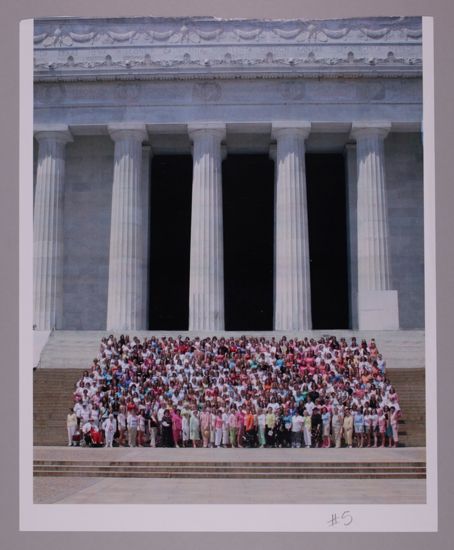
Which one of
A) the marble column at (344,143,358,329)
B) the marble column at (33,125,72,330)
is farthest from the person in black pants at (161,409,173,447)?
the marble column at (344,143,358,329)

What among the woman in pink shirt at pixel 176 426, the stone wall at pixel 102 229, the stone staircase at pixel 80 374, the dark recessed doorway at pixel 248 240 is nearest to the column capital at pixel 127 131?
the stone wall at pixel 102 229

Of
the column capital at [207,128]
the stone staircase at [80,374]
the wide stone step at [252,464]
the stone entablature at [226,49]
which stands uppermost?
the stone entablature at [226,49]

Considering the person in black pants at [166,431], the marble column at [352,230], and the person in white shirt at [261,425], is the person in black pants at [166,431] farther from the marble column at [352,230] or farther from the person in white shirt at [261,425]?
the marble column at [352,230]

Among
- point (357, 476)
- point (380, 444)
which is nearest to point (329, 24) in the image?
point (380, 444)

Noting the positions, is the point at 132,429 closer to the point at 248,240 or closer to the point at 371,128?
the point at 248,240

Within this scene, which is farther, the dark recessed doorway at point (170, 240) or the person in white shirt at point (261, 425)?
the dark recessed doorway at point (170, 240)

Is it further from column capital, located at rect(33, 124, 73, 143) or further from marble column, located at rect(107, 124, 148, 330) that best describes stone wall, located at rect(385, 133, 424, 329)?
column capital, located at rect(33, 124, 73, 143)

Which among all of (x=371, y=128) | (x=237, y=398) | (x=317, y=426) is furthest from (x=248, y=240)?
(x=317, y=426)

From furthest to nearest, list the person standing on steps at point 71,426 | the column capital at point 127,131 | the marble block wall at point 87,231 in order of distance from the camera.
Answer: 1. the marble block wall at point 87,231
2. the column capital at point 127,131
3. the person standing on steps at point 71,426
